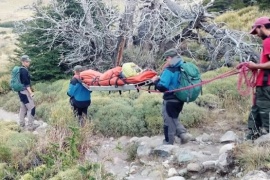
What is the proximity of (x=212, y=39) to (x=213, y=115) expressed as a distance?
4.93 meters

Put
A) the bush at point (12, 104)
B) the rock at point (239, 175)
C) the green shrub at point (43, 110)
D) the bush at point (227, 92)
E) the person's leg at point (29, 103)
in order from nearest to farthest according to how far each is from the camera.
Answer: the rock at point (239, 175) < the person's leg at point (29, 103) < the bush at point (227, 92) < the green shrub at point (43, 110) < the bush at point (12, 104)

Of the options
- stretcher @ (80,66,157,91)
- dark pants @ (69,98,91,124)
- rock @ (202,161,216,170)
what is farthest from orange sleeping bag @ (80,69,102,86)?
rock @ (202,161,216,170)

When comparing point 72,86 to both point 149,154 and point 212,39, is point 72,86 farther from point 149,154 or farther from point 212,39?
point 212,39

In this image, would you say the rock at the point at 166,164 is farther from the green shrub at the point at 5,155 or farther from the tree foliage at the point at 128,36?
the tree foliage at the point at 128,36

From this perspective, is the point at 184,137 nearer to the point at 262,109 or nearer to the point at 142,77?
the point at 142,77

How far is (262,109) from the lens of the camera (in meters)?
6.91

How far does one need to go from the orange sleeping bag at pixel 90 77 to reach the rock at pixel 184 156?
2.30m

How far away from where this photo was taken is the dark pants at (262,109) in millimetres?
6836

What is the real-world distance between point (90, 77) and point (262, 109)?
141 inches

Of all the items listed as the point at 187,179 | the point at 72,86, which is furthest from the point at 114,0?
the point at 187,179

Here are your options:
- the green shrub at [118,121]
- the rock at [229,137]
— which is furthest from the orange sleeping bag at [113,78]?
the rock at [229,137]

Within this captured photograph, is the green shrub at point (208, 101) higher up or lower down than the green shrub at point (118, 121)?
higher up

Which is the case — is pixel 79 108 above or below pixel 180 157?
above

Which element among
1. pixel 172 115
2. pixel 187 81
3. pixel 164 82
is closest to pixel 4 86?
pixel 172 115
